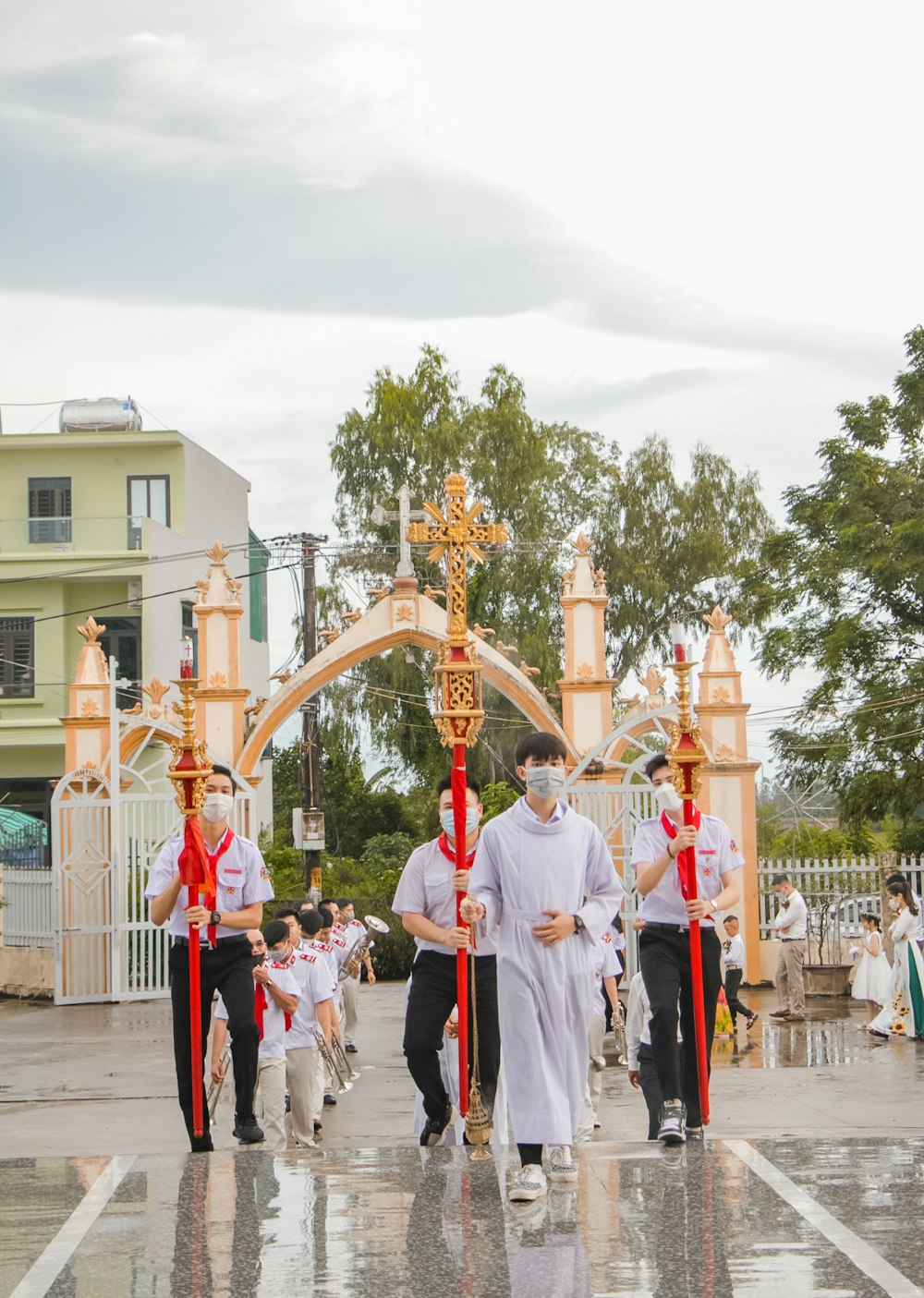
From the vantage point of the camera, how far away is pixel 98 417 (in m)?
37.2

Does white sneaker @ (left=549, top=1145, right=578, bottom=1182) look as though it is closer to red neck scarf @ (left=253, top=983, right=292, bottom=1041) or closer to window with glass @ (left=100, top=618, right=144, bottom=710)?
red neck scarf @ (left=253, top=983, right=292, bottom=1041)

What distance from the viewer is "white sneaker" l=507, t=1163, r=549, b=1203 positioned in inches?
247

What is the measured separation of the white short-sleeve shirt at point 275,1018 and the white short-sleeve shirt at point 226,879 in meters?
1.02

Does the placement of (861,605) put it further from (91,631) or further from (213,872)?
(213,872)

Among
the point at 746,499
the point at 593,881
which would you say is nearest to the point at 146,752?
the point at 746,499

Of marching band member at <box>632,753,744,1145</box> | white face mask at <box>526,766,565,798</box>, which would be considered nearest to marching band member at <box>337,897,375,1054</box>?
marching band member at <box>632,753,744,1145</box>

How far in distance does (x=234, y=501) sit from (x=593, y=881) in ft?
109

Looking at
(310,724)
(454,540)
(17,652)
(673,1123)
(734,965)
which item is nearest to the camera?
(673,1123)

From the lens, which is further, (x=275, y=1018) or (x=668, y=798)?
(x=275, y=1018)

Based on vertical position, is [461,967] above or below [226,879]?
below

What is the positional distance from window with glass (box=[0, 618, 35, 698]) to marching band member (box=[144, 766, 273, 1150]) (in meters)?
28.0

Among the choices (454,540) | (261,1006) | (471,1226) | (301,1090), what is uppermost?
(454,540)

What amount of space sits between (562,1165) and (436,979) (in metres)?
1.70

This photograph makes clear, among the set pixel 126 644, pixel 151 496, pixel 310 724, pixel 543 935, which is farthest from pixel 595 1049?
pixel 151 496
